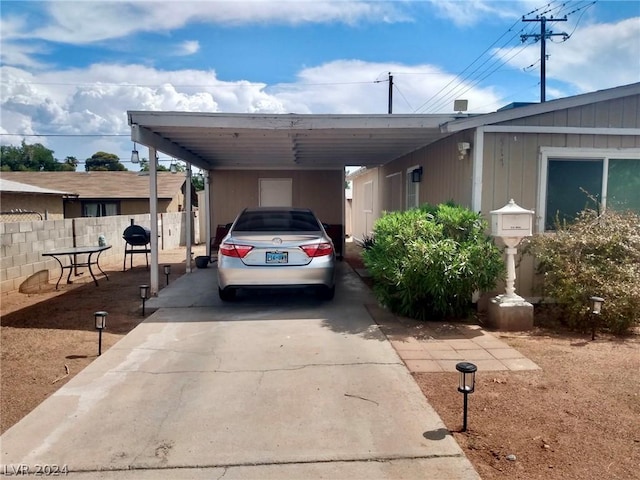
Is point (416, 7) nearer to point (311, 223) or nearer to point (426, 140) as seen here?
point (426, 140)

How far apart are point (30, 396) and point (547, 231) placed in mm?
6418

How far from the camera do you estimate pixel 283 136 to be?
25.0ft

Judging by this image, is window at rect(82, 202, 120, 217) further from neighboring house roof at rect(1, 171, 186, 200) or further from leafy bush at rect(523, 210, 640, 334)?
leafy bush at rect(523, 210, 640, 334)

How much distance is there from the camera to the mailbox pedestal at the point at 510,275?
17.8 feet

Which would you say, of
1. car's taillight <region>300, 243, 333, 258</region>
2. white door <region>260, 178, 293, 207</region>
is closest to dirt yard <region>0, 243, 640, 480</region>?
car's taillight <region>300, 243, 333, 258</region>

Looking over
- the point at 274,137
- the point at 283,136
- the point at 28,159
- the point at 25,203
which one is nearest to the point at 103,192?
the point at 25,203

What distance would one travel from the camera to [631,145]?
253 inches

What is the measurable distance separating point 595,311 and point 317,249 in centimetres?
337

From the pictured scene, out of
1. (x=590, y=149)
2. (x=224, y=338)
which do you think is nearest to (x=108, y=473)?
(x=224, y=338)

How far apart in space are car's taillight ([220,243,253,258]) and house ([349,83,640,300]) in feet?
10.5

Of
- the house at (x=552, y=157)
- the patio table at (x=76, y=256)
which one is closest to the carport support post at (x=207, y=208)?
the patio table at (x=76, y=256)

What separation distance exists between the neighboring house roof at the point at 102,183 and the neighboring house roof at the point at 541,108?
18.1m

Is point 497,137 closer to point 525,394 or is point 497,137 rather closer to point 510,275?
point 510,275

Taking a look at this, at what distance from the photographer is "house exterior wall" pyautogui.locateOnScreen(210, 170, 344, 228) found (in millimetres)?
12602
